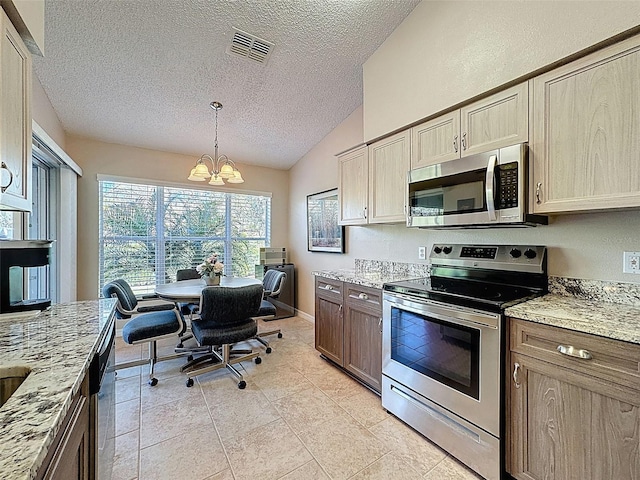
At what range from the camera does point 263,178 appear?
4.99 meters

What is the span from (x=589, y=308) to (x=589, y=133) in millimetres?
905

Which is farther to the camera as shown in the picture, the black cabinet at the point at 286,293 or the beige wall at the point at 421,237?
the black cabinet at the point at 286,293

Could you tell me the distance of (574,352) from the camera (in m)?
1.30

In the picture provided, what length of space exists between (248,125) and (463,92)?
252 centimetres

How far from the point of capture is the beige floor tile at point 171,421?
194cm

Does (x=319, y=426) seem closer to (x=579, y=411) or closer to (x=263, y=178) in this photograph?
(x=579, y=411)

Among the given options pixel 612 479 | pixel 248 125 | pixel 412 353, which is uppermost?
pixel 248 125

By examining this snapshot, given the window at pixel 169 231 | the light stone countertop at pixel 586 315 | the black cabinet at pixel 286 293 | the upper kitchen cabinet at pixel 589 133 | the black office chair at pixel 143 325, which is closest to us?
the light stone countertop at pixel 586 315

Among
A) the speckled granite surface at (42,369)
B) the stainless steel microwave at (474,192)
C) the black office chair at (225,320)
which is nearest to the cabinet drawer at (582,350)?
the stainless steel microwave at (474,192)

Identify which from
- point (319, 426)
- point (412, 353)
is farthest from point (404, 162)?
point (319, 426)

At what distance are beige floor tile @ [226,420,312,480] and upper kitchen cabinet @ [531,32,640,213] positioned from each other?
204 cm

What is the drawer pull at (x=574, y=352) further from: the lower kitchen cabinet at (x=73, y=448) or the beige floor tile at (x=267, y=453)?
→ the lower kitchen cabinet at (x=73, y=448)

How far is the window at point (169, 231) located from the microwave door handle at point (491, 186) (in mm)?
3781

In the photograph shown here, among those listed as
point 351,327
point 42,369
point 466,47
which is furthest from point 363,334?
point 466,47
